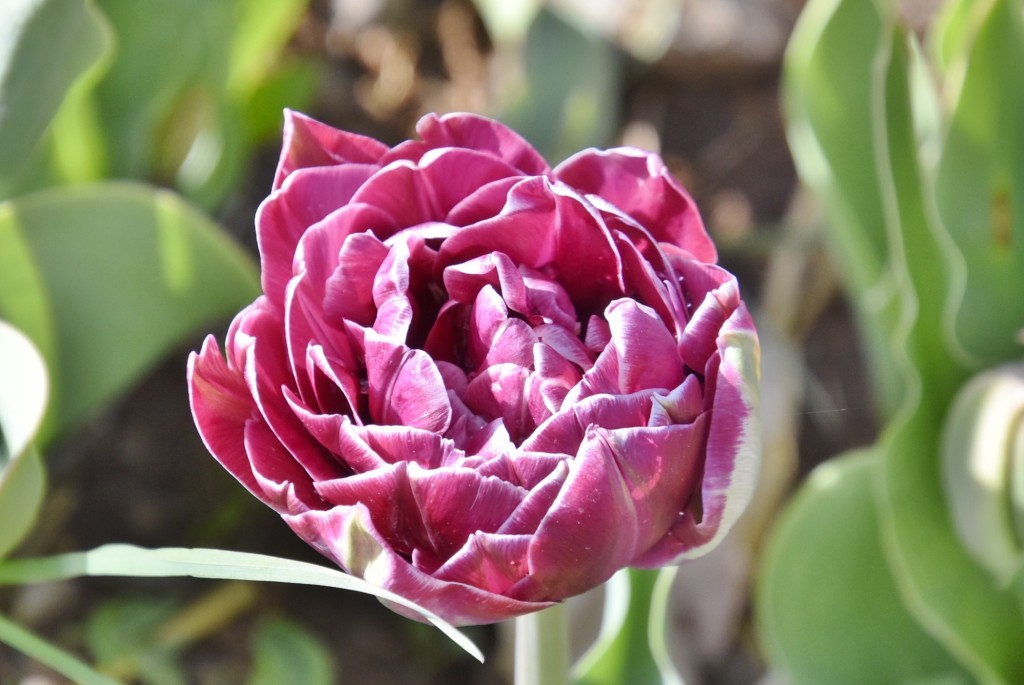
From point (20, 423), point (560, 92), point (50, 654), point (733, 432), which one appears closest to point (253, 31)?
point (560, 92)

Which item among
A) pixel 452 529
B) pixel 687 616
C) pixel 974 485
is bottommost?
pixel 687 616

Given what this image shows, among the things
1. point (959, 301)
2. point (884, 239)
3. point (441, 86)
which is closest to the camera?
point (959, 301)

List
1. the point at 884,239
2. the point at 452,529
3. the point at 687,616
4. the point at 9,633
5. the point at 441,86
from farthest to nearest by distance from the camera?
the point at 441,86 → the point at 687,616 → the point at 884,239 → the point at 9,633 → the point at 452,529

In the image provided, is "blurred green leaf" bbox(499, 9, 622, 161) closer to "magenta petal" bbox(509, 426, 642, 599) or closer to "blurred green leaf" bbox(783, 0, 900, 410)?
"blurred green leaf" bbox(783, 0, 900, 410)

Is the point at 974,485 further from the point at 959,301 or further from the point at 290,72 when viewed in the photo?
the point at 290,72

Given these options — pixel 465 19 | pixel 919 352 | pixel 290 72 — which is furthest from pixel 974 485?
pixel 465 19

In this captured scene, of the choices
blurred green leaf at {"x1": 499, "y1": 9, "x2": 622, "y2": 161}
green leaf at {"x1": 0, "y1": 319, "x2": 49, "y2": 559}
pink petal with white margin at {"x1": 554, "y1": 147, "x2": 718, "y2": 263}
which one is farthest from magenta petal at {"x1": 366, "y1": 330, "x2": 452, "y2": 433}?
blurred green leaf at {"x1": 499, "y1": 9, "x2": 622, "y2": 161}
